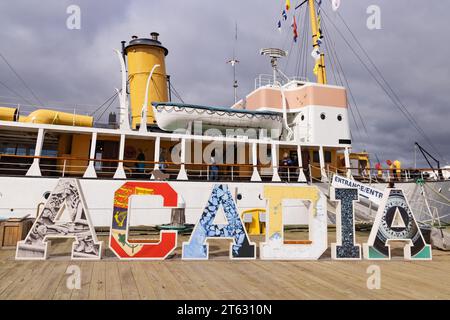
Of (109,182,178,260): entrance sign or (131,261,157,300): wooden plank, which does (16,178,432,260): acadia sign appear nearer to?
(109,182,178,260): entrance sign

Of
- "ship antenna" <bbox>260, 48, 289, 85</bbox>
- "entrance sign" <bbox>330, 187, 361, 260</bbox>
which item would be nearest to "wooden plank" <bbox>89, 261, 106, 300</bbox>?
"entrance sign" <bbox>330, 187, 361, 260</bbox>

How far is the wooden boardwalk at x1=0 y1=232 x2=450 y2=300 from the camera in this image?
4.26m

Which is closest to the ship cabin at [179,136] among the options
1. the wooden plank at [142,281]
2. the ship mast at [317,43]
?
the ship mast at [317,43]

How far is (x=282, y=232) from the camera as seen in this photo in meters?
7.07

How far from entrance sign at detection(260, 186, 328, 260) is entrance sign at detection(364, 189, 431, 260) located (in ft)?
3.99

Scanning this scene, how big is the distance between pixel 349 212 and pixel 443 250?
4.16m

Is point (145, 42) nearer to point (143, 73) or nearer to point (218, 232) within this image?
point (143, 73)

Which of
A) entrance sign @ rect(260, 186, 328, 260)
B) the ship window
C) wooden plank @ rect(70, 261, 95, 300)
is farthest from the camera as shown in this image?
the ship window
